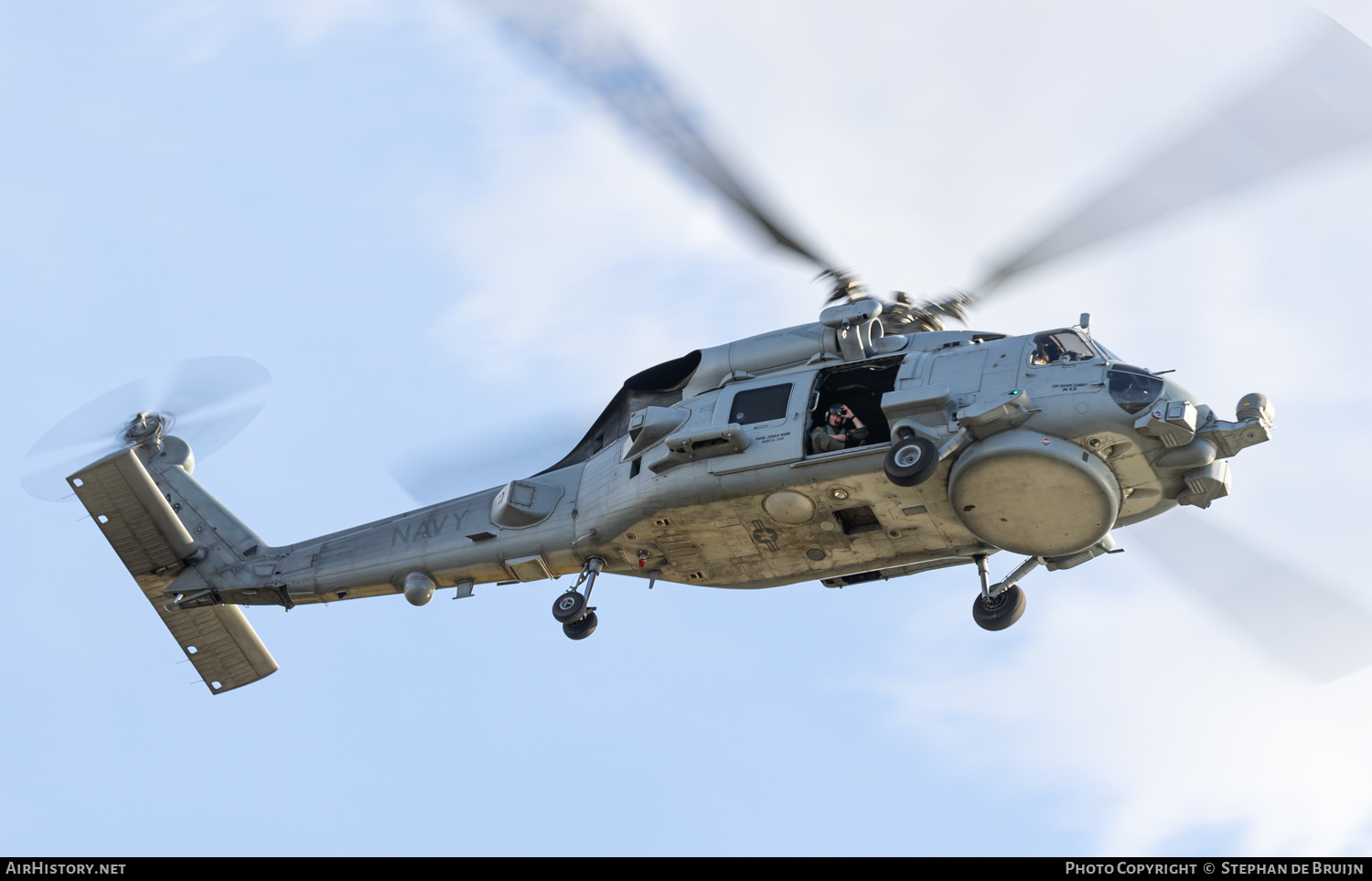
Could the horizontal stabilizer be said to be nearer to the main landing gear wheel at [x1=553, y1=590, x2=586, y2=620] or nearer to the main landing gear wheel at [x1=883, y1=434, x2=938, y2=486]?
the main landing gear wheel at [x1=553, y1=590, x2=586, y2=620]

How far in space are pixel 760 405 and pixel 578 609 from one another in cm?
348

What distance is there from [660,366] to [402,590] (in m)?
4.94

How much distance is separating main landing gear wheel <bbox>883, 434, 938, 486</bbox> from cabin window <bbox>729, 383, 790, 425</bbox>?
5.27ft

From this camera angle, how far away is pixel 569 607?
16.9 meters

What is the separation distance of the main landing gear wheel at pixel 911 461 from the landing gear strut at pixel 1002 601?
232 cm

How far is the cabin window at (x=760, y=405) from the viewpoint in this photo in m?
15.8

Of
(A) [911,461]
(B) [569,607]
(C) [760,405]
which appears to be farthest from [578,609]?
(A) [911,461]

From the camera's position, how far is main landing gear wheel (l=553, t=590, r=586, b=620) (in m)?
16.9

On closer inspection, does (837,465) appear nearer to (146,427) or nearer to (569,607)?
(569,607)

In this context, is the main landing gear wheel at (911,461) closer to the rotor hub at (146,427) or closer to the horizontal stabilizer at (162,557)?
the horizontal stabilizer at (162,557)

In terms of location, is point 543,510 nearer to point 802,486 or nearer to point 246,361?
point 802,486

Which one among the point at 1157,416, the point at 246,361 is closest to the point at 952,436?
the point at 1157,416

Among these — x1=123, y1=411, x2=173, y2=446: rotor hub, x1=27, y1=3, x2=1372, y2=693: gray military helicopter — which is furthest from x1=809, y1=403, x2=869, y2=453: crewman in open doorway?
x1=123, y1=411, x2=173, y2=446: rotor hub

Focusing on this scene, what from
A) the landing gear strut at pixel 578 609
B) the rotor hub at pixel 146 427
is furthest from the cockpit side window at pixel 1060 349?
the rotor hub at pixel 146 427
